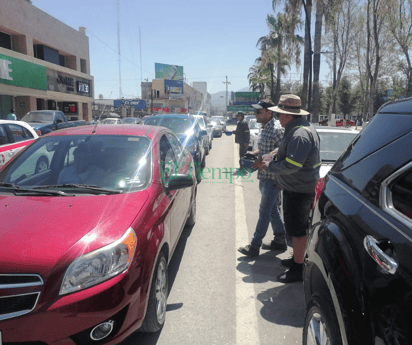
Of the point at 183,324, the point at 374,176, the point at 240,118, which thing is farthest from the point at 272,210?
the point at 240,118

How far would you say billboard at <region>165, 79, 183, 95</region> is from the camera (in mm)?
74375

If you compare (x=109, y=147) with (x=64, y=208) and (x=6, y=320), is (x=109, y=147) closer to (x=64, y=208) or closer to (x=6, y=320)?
(x=64, y=208)

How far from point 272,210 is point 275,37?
34777 millimetres

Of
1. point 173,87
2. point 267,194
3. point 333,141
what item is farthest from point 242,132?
point 173,87

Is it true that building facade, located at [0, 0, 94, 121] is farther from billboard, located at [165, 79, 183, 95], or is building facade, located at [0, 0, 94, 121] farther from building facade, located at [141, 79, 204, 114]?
billboard, located at [165, 79, 183, 95]

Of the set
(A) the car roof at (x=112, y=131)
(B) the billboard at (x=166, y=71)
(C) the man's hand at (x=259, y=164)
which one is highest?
(B) the billboard at (x=166, y=71)

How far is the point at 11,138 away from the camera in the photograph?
7.05 m

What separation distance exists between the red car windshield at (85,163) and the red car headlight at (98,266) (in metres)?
0.74

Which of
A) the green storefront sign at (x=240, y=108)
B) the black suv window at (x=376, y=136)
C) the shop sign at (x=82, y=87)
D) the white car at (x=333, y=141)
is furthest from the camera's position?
the green storefront sign at (x=240, y=108)

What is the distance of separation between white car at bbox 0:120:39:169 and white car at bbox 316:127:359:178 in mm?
5221

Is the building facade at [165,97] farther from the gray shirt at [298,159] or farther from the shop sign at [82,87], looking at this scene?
the gray shirt at [298,159]

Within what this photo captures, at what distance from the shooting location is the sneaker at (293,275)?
3646 mm

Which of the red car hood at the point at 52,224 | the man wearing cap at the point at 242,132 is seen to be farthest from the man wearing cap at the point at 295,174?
the man wearing cap at the point at 242,132

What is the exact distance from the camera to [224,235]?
4996mm
